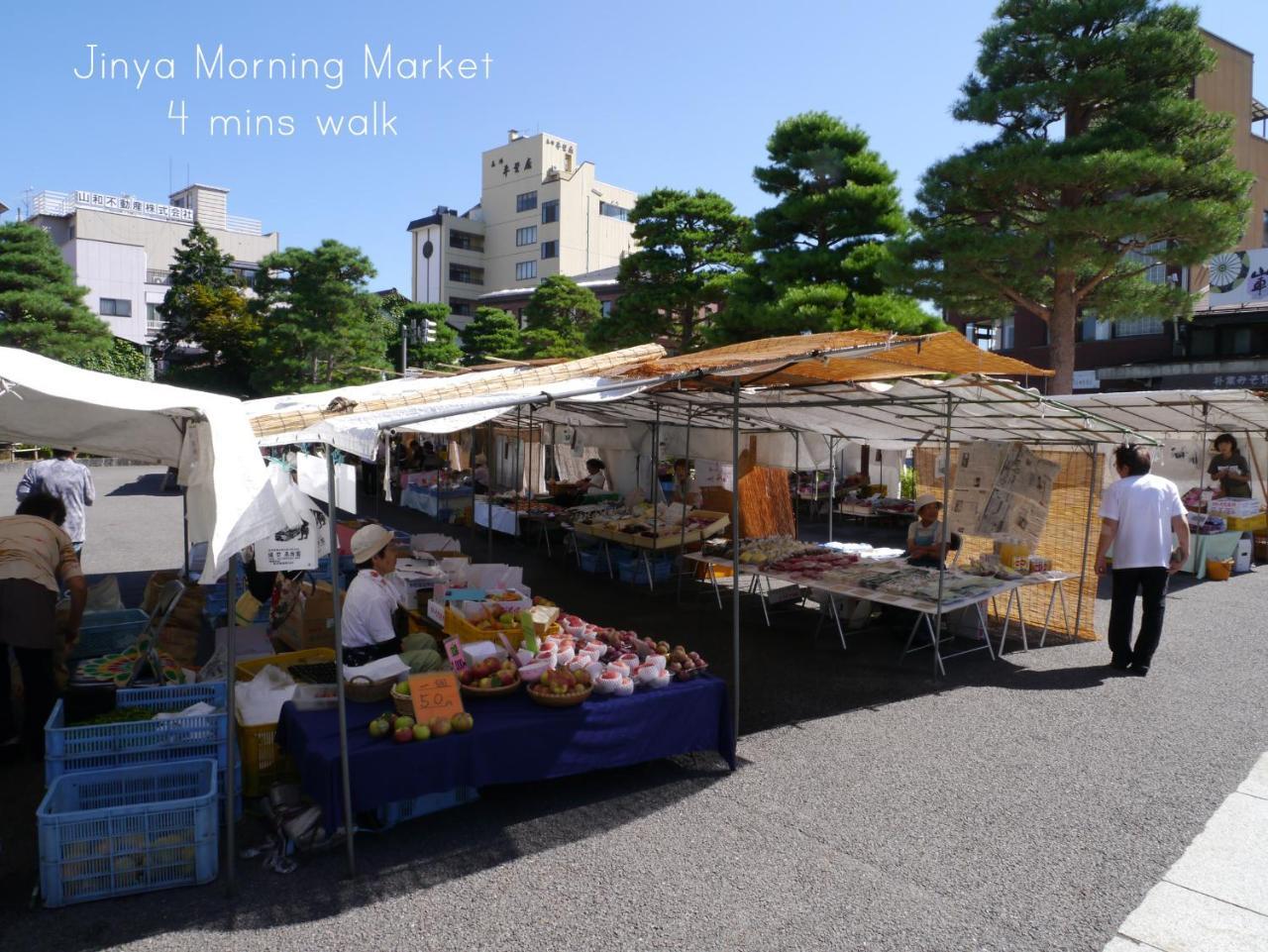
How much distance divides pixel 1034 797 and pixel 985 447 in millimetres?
4103

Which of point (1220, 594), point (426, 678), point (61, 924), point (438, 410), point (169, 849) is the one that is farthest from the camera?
point (1220, 594)

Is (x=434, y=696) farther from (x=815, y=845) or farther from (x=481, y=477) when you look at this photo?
(x=481, y=477)

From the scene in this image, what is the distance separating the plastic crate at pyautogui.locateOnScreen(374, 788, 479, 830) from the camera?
4.14 meters

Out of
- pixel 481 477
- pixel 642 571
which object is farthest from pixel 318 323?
pixel 642 571

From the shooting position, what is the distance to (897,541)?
14680mm

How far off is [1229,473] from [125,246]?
5343 cm

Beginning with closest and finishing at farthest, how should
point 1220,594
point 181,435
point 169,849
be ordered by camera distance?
point 169,849, point 181,435, point 1220,594

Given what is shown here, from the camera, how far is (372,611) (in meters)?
5.12

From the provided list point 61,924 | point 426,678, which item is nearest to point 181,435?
point 426,678

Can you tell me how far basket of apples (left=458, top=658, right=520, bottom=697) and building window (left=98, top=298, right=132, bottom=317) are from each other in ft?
170

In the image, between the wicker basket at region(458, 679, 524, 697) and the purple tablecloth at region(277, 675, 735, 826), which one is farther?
the wicker basket at region(458, 679, 524, 697)

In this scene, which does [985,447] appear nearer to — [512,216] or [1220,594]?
[1220,594]

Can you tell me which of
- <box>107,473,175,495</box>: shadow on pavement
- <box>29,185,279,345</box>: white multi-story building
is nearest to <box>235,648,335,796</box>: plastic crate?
<box>107,473,175,495</box>: shadow on pavement

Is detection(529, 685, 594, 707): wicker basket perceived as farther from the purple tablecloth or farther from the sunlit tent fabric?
the sunlit tent fabric
